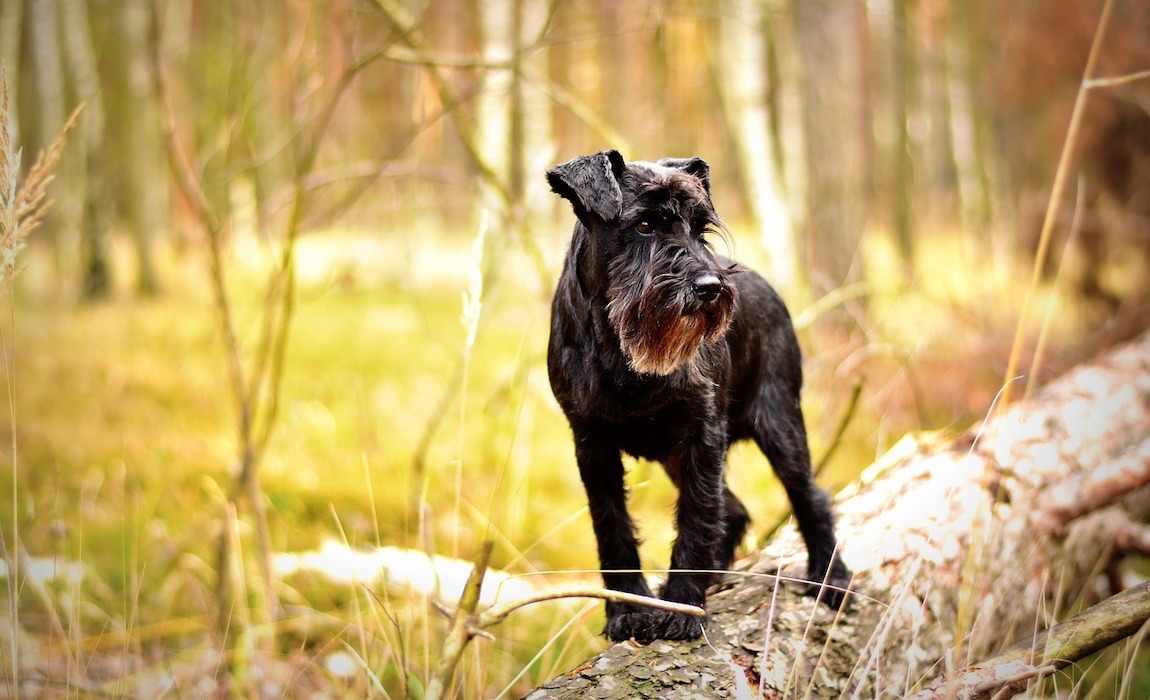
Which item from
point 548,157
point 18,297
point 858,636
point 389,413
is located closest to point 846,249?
point 389,413

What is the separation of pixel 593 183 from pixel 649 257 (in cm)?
26

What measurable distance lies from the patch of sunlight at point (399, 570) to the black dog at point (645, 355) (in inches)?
41.1

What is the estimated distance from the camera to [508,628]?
13.3 ft

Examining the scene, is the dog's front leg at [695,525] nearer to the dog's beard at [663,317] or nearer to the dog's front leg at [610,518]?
the dog's front leg at [610,518]

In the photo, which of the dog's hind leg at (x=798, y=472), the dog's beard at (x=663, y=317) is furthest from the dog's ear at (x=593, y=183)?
the dog's hind leg at (x=798, y=472)

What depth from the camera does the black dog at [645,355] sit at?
2.37 meters

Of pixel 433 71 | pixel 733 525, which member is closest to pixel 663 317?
pixel 733 525

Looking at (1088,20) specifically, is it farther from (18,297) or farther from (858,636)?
(18,297)

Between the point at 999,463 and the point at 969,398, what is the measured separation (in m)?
3.56

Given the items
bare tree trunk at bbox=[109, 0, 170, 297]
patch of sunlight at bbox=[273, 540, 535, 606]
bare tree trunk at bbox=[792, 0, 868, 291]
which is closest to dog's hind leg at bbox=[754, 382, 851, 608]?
patch of sunlight at bbox=[273, 540, 535, 606]

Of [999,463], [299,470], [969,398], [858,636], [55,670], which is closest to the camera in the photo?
[858,636]

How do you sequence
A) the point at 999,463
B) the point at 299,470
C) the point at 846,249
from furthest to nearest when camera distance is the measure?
the point at 846,249 → the point at 299,470 → the point at 999,463

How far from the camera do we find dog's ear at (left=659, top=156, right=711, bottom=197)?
2.65 metres

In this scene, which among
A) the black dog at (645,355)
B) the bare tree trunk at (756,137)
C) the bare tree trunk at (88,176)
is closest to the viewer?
the black dog at (645,355)
